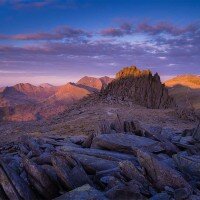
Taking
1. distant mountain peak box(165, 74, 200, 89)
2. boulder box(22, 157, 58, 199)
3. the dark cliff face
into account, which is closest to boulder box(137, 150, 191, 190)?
boulder box(22, 157, 58, 199)

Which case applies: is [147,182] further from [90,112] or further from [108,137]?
[90,112]

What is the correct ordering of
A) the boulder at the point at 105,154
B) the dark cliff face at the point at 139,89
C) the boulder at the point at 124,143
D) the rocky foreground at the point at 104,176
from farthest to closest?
the dark cliff face at the point at 139,89 → the boulder at the point at 124,143 → the boulder at the point at 105,154 → the rocky foreground at the point at 104,176

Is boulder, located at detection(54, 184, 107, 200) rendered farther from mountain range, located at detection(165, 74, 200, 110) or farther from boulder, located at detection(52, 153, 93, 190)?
mountain range, located at detection(165, 74, 200, 110)

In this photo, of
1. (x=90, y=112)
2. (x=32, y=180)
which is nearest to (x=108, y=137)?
(x=32, y=180)

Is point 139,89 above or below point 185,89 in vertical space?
above

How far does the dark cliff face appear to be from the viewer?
3534 cm

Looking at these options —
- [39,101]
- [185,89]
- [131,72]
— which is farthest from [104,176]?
[39,101]

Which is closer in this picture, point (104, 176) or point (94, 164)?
point (104, 176)

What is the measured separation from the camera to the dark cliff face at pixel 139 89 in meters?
35.3

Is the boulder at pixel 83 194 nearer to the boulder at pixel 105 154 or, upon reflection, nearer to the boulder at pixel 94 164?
the boulder at pixel 94 164

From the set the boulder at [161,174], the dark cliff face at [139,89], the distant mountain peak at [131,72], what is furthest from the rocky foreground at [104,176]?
the distant mountain peak at [131,72]

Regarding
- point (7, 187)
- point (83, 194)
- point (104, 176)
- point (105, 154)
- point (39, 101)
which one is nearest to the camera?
point (83, 194)

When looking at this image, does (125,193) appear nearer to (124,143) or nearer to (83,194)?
(83,194)

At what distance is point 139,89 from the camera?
3553cm
